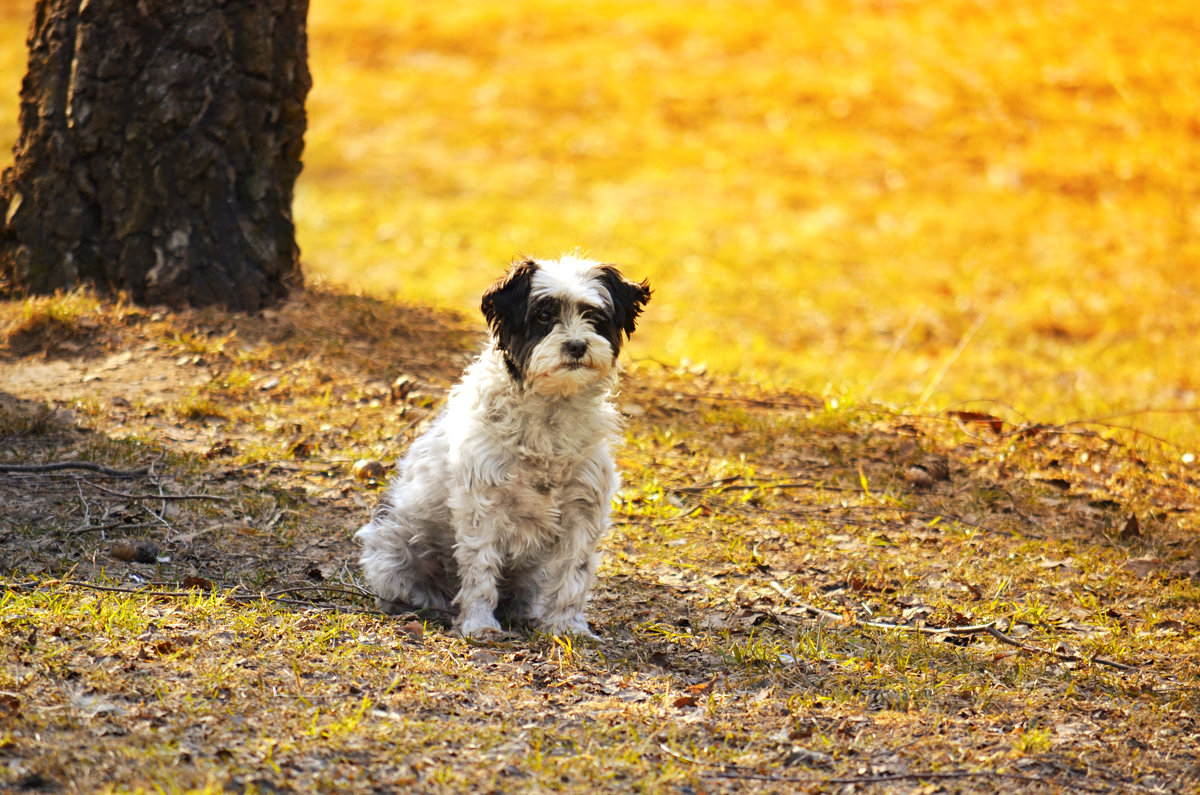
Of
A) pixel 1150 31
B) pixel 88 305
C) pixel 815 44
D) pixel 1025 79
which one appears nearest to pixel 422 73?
pixel 815 44

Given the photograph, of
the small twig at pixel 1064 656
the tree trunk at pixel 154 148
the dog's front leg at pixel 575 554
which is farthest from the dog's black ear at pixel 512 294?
the tree trunk at pixel 154 148

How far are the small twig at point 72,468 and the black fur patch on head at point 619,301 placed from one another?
9.28 feet

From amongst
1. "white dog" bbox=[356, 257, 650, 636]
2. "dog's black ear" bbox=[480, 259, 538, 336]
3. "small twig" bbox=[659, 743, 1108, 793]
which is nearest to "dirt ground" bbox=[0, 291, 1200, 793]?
"small twig" bbox=[659, 743, 1108, 793]

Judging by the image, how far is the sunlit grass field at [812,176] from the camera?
42.5 ft

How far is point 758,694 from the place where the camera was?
454 cm

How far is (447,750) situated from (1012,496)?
432cm

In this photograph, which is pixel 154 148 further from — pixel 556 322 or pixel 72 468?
pixel 556 322

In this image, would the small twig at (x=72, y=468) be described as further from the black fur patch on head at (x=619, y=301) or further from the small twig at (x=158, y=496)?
the black fur patch on head at (x=619, y=301)

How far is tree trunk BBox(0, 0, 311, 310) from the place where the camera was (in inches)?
301

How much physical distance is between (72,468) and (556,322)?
114 inches

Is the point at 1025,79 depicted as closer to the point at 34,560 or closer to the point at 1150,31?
the point at 1150,31

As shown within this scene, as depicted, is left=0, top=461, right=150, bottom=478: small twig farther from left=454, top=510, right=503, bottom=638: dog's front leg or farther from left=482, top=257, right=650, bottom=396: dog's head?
left=482, top=257, right=650, bottom=396: dog's head

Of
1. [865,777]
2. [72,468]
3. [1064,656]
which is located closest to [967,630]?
[1064,656]

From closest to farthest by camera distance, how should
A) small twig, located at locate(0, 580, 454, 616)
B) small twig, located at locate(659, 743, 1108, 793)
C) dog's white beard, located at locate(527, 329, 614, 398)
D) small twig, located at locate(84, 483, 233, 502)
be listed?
small twig, located at locate(659, 743, 1108, 793) → dog's white beard, located at locate(527, 329, 614, 398) → small twig, located at locate(0, 580, 454, 616) → small twig, located at locate(84, 483, 233, 502)
